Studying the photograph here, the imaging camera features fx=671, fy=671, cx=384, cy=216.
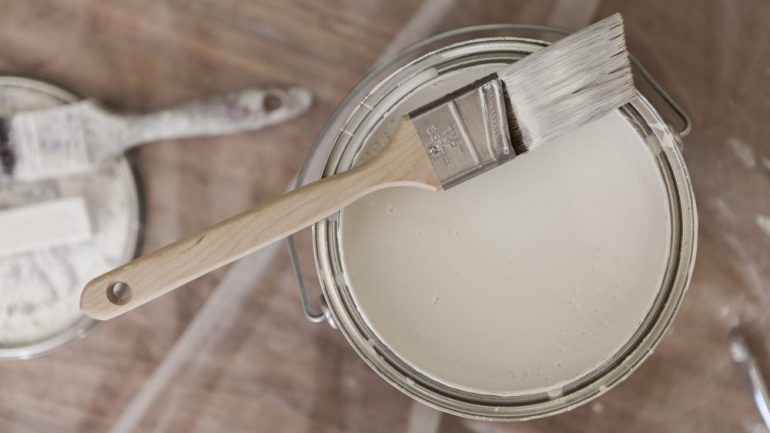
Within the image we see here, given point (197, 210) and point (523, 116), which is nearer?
point (523, 116)

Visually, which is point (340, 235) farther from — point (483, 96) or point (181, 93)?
point (181, 93)

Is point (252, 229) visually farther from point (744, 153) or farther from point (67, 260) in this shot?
point (744, 153)

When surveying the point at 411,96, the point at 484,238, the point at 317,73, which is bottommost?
the point at 484,238

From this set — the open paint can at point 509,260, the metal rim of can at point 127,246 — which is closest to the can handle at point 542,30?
the open paint can at point 509,260

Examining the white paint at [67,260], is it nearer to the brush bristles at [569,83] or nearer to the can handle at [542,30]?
the can handle at [542,30]

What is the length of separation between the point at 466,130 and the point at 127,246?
0.38 m

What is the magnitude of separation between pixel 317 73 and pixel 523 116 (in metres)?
0.26

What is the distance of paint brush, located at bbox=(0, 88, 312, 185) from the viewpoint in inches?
25.2

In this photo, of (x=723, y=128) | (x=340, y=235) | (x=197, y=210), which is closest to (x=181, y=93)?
(x=197, y=210)

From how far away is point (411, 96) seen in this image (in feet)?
1.77

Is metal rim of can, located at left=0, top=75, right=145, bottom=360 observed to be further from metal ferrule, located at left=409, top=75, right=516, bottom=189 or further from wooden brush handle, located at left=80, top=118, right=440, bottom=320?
metal ferrule, located at left=409, top=75, right=516, bottom=189

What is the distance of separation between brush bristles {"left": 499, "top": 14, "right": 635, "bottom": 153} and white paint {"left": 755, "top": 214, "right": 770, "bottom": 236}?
0.24 m

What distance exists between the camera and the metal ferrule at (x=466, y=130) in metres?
0.48

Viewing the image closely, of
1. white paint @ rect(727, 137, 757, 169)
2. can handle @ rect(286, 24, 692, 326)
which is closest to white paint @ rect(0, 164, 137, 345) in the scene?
can handle @ rect(286, 24, 692, 326)
